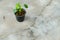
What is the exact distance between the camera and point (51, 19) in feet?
7.14

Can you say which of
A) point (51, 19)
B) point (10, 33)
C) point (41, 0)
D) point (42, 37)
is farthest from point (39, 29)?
point (41, 0)

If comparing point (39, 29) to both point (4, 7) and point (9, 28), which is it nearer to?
point (9, 28)

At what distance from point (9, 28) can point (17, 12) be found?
276 mm

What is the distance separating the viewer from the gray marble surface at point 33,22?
194 cm

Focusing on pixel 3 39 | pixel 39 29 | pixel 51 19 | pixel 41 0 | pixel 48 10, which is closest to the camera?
pixel 3 39

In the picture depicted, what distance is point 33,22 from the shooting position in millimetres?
2127

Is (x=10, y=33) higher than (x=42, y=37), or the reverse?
(x=10, y=33)

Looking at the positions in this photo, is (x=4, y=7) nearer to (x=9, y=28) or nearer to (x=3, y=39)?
(x=9, y=28)

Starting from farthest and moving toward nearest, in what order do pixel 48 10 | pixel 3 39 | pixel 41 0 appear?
1. pixel 41 0
2. pixel 48 10
3. pixel 3 39

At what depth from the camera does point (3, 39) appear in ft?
6.23

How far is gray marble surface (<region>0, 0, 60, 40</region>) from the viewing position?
76.4 inches

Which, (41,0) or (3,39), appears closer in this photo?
(3,39)

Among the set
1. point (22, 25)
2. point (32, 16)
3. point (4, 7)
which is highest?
point (4, 7)

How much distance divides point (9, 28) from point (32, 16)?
0.44 m
